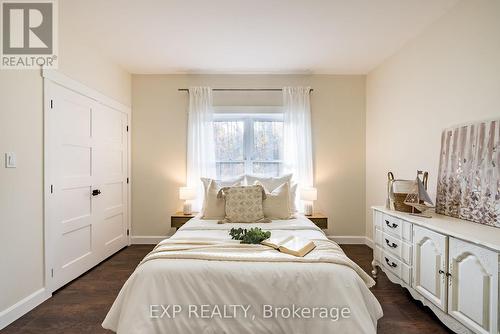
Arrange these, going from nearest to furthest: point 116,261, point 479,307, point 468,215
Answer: point 479,307, point 468,215, point 116,261

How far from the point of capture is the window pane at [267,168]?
4082mm

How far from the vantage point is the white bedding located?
163cm

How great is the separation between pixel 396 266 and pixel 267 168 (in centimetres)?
219

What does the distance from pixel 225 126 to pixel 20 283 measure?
2.97 m

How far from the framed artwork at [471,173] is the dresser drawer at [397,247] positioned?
0.48 metres

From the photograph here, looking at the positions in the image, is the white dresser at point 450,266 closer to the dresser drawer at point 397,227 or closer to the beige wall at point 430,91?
the dresser drawer at point 397,227

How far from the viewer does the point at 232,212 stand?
2.94 m

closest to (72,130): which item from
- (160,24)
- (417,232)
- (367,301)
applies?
(160,24)

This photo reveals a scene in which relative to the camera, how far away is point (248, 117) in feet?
13.5

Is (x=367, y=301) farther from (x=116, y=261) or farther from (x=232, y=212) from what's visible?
(x=116, y=261)

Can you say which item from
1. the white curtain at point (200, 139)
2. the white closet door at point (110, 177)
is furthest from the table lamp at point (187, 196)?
the white closet door at point (110, 177)

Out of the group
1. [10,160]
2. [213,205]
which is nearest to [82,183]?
[10,160]

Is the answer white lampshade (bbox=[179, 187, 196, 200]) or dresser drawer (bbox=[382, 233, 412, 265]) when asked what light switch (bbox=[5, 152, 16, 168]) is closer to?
white lampshade (bbox=[179, 187, 196, 200])

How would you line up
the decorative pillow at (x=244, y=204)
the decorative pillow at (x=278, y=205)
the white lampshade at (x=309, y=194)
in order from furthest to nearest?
the white lampshade at (x=309, y=194) < the decorative pillow at (x=278, y=205) < the decorative pillow at (x=244, y=204)
